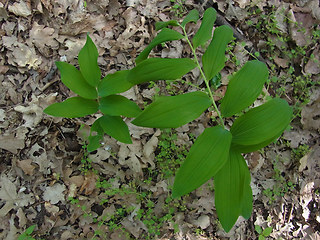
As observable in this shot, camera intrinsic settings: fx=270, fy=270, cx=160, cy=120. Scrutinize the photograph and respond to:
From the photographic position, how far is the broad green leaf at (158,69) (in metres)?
1.28

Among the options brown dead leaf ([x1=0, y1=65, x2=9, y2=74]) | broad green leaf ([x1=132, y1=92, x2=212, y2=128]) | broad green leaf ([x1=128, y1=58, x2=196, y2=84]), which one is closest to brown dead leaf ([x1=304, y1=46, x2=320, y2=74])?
broad green leaf ([x1=128, y1=58, x2=196, y2=84])

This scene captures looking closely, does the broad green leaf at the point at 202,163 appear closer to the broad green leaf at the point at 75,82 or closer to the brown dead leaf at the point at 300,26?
the broad green leaf at the point at 75,82

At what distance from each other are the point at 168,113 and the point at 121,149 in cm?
116

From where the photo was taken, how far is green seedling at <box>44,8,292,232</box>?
3.53 feet

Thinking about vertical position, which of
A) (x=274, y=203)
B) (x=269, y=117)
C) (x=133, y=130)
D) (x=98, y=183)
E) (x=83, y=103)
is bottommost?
(x=274, y=203)

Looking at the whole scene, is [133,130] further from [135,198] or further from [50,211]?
[50,211]

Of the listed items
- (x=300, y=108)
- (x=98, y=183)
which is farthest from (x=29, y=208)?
(x=300, y=108)

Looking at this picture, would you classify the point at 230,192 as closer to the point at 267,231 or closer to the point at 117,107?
the point at 117,107

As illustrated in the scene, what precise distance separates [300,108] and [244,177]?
182cm

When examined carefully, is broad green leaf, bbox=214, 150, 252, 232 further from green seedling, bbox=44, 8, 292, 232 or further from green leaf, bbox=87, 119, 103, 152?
green leaf, bbox=87, 119, 103, 152

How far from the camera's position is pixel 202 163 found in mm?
1060

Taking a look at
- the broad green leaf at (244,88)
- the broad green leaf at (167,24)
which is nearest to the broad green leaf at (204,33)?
the broad green leaf at (167,24)

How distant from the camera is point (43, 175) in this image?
6.88ft

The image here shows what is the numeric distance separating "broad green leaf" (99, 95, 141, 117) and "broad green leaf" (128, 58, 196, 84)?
20 centimetres
